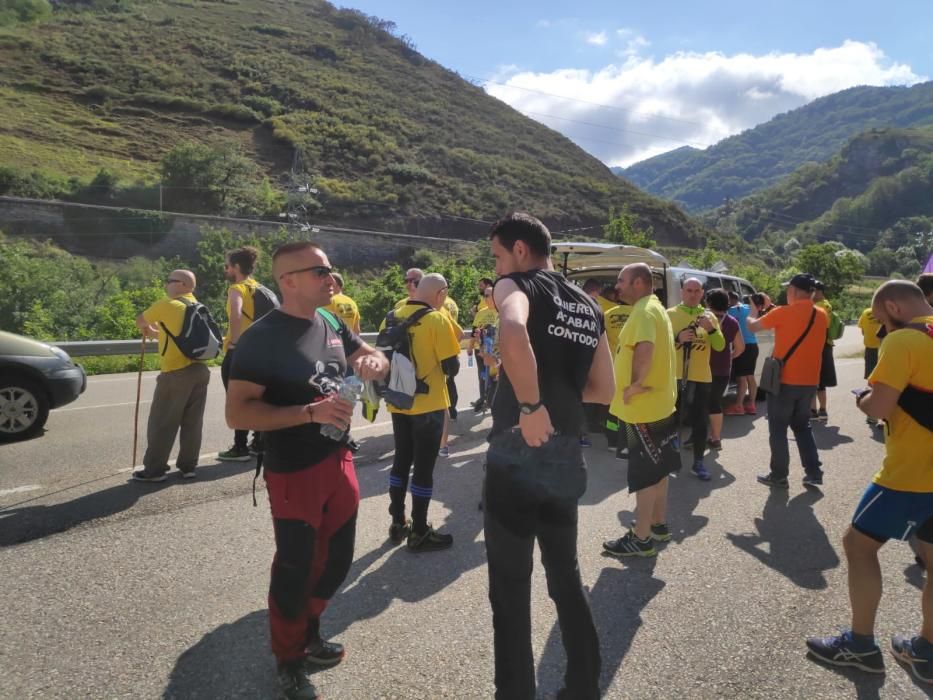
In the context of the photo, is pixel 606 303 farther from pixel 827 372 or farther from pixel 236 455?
pixel 236 455

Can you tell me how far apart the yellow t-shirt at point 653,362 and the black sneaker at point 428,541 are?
4.93 ft

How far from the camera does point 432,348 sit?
4160 millimetres

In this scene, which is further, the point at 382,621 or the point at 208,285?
the point at 208,285

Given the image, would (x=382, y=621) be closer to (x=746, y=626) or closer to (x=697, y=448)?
(x=746, y=626)

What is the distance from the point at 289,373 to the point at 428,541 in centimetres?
202

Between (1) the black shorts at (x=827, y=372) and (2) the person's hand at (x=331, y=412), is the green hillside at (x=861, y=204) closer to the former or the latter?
(1) the black shorts at (x=827, y=372)

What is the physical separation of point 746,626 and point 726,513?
178cm

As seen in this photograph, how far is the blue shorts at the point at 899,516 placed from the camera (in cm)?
268

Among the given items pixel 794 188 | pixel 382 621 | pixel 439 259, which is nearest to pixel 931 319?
pixel 382 621

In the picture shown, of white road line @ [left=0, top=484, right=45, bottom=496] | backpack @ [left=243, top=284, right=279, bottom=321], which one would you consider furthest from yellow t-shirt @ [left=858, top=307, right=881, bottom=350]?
white road line @ [left=0, top=484, right=45, bottom=496]

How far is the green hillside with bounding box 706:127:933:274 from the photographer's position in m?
128

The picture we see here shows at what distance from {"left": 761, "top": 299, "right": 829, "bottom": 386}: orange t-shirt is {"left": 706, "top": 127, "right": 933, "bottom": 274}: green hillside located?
122007 mm

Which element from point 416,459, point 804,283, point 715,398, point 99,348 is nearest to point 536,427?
point 416,459

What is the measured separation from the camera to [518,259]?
2.29 metres
